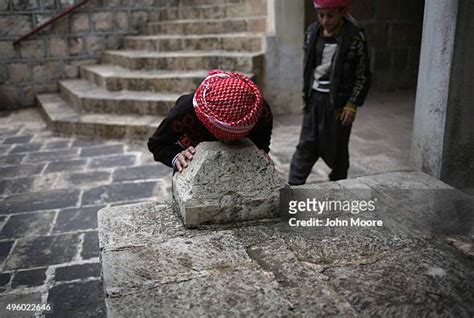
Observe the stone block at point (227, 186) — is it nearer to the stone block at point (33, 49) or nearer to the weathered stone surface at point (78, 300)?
the weathered stone surface at point (78, 300)

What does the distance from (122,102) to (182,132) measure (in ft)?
12.7

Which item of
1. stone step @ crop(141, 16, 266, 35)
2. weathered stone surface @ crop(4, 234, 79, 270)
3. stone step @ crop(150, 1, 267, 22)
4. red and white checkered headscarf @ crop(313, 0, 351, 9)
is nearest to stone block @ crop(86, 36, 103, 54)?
stone step @ crop(141, 16, 266, 35)

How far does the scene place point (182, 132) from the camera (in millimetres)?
2061

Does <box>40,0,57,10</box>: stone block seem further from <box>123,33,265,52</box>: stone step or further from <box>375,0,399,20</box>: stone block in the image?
<box>375,0,399,20</box>: stone block

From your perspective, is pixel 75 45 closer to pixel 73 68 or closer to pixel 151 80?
pixel 73 68

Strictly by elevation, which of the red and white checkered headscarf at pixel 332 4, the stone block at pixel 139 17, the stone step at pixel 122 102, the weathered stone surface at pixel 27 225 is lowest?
the weathered stone surface at pixel 27 225

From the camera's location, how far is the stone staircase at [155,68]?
5562 mm

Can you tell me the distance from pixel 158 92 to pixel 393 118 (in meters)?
3.23

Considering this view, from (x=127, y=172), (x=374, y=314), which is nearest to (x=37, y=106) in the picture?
(x=127, y=172)

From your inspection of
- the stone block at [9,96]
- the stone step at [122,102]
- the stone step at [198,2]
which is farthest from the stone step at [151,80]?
the stone step at [198,2]

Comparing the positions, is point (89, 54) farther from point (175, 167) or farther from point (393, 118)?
A: point (175, 167)

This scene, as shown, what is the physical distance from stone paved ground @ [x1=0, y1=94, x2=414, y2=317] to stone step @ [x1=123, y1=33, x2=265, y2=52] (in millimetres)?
1139

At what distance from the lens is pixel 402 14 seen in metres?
7.38
